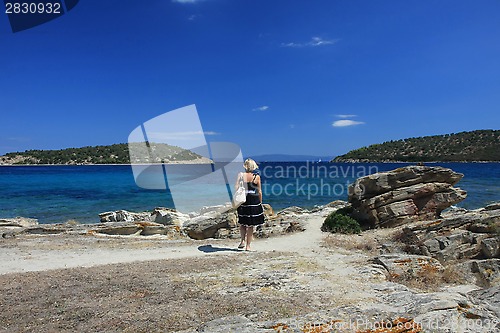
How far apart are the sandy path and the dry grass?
1.61 metres

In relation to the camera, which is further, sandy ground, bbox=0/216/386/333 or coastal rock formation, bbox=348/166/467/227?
coastal rock formation, bbox=348/166/467/227

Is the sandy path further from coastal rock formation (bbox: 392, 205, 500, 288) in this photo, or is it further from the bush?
coastal rock formation (bbox: 392, 205, 500, 288)

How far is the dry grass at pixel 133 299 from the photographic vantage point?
5668 millimetres

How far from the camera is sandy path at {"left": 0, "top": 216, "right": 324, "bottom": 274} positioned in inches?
416

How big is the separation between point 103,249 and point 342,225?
11.3 meters

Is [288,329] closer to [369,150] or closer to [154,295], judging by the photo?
[154,295]

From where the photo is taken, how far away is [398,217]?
16766 mm

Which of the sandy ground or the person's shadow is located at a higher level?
the sandy ground

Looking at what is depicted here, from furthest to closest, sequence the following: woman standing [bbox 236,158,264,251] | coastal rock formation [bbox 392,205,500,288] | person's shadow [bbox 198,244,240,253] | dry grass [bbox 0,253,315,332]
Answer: person's shadow [bbox 198,244,240,253] < woman standing [bbox 236,158,264,251] < coastal rock formation [bbox 392,205,500,288] < dry grass [bbox 0,253,315,332]

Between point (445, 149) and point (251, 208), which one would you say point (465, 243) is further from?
point (445, 149)

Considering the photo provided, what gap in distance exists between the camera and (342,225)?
56.2ft

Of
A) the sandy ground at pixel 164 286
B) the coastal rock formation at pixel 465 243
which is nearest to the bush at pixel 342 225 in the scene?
the coastal rock formation at pixel 465 243

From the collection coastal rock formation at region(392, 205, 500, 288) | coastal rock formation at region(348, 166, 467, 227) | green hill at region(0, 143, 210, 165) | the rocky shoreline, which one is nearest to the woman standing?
the rocky shoreline

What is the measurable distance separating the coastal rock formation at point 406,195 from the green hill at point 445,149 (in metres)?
108
